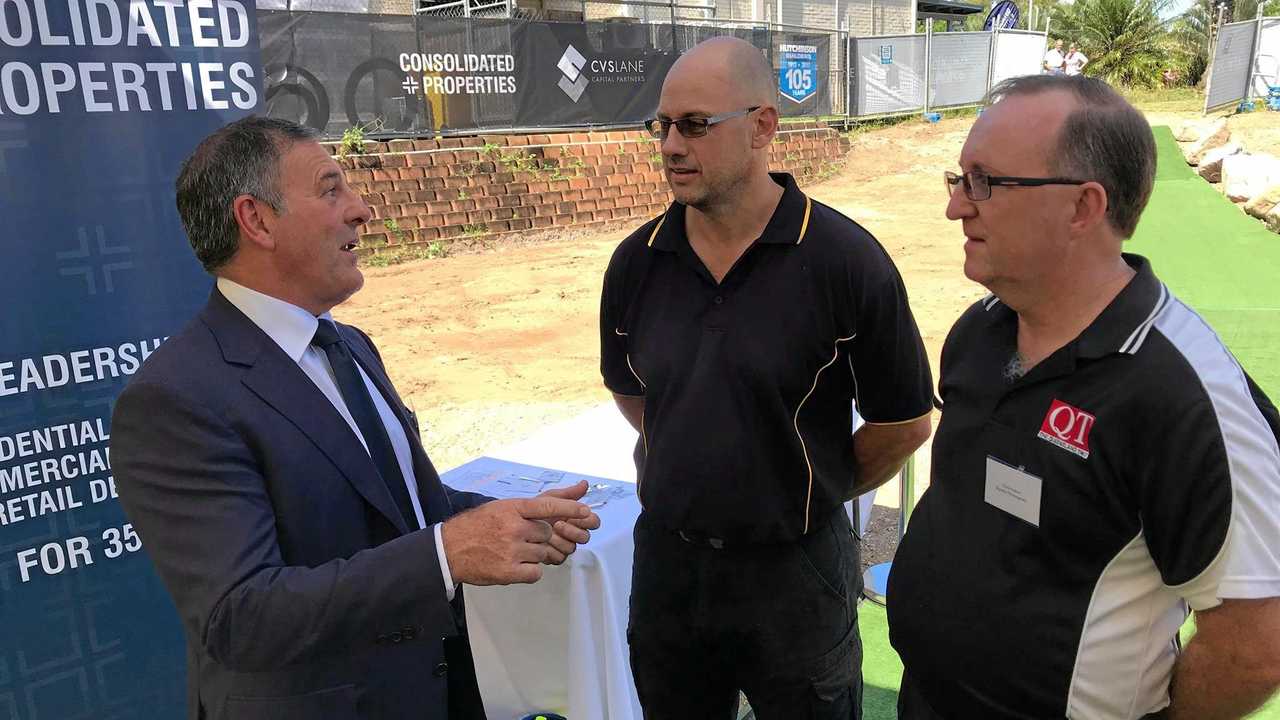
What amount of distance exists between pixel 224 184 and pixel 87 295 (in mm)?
1386

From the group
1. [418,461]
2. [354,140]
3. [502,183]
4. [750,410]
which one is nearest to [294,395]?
[418,461]

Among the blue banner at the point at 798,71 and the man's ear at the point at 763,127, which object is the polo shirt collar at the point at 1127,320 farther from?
the blue banner at the point at 798,71

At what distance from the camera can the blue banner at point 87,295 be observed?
2.62 metres

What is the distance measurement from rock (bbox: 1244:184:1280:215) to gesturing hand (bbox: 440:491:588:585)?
13951 mm

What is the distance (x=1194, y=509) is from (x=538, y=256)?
12.3m

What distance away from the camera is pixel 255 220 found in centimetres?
175

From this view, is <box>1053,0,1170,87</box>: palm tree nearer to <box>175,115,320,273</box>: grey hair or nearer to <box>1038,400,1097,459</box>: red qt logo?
<box>1038,400,1097,459</box>: red qt logo

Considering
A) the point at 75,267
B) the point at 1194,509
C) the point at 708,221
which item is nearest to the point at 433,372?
the point at 75,267

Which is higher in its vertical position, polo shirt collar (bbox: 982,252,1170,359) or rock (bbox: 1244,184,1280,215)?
polo shirt collar (bbox: 982,252,1170,359)

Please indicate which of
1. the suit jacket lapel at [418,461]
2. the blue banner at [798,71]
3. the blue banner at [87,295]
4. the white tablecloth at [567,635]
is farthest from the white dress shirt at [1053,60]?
the suit jacket lapel at [418,461]

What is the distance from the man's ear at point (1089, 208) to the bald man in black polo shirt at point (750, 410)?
2.11 feet

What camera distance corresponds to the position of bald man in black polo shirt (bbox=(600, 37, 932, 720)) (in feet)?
7.36

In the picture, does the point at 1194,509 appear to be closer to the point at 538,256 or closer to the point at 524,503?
the point at 524,503

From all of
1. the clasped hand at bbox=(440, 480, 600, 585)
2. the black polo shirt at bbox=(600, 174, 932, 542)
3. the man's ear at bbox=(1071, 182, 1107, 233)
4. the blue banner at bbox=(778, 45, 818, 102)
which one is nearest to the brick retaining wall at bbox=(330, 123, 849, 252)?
the blue banner at bbox=(778, 45, 818, 102)
